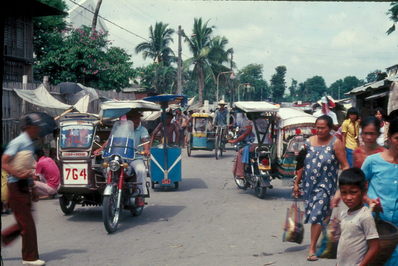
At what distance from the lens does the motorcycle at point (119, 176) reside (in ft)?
24.7

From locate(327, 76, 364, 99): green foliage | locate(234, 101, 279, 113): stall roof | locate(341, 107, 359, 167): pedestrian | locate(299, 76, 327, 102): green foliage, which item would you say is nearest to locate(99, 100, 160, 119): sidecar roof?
locate(234, 101, 279, 113): stall roof

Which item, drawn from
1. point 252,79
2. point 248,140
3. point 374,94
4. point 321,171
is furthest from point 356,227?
point 252,79

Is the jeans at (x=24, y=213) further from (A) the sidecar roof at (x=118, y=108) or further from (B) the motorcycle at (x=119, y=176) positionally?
(A) the sidecar roof at (x=118, y=108)

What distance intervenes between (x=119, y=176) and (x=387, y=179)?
15.8 ft

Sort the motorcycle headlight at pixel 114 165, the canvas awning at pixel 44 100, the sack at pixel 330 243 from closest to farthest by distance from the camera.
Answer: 1. the sack at pixel 330 243
2. the motorcycle headlight at pixel 114 165
3. the canvas awning at pixel 44 100

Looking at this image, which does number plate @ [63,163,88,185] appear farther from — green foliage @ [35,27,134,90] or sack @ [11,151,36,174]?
green foliage @ [35,27,134,90]

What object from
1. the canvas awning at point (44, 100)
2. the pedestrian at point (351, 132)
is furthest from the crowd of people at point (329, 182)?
the canvas awning at point (44, 100)

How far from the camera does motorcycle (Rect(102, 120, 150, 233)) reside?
7527mm

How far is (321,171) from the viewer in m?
5.95

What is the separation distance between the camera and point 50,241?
7043 mm

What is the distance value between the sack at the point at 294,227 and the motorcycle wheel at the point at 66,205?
4164mm

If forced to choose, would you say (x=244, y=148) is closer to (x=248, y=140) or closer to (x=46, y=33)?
(x=248, y=140)

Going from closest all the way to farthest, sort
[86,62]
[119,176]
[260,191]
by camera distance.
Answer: [119,176]
[260,191]
[86,62]

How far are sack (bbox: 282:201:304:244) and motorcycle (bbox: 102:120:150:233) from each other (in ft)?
8.48
